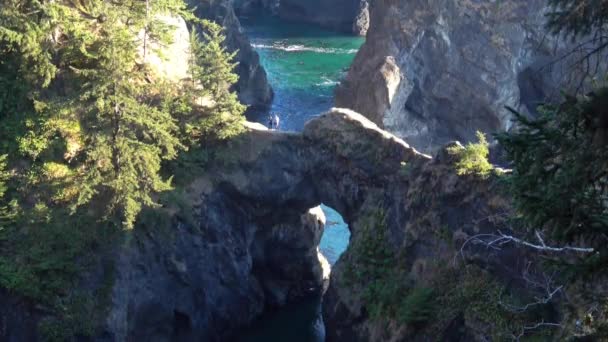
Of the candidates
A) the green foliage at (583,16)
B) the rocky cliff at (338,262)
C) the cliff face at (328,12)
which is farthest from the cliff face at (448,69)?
the green foliage at (583,16)

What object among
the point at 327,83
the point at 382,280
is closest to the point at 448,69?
the point at 327,83

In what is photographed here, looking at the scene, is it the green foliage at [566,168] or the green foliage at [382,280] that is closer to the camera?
the green foliage at [566,168]

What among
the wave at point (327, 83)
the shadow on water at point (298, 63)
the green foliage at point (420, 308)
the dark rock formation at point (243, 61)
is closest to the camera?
the green foliage at point (420, 308)

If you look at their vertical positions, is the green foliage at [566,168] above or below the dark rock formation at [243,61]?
above

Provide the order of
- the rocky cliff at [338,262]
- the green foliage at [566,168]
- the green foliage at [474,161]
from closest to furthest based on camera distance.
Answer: the green foliage at [566,168] < the rocky cliff at [338,262] < the green foliage at [474,161]

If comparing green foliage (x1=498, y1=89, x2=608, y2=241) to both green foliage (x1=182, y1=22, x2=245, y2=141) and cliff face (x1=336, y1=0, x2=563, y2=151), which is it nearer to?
green foliage (x1=182, y1=22, x2=245, y2=141)

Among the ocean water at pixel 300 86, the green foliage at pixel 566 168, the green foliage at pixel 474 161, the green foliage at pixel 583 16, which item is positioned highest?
the green foliage at pixel 583 16

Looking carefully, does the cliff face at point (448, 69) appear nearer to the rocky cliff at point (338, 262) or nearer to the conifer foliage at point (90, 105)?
the rocky cliff at point (338, 262)
